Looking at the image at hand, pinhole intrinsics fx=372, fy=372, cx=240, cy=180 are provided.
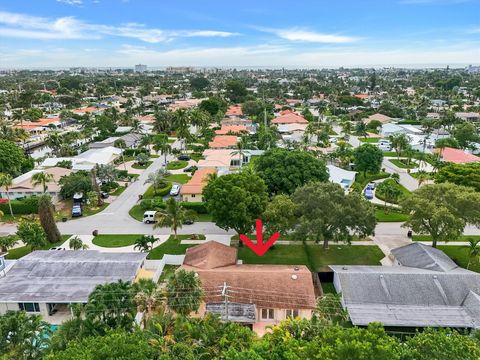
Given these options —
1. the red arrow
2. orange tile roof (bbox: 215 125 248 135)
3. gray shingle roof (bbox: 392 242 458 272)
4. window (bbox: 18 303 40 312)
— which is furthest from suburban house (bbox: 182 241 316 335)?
orange tile roof (bbox: 215 125 248 135)

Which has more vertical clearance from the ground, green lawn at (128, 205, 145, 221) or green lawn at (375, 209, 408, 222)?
green lawn at (128, 205, 145, 221)

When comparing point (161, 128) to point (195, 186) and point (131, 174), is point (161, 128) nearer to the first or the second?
point (131, 174)

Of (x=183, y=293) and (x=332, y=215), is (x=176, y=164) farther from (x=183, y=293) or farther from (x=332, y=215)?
(x=183, y=293)

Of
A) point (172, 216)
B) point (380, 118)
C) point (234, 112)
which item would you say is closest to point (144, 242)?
point (172, 216)

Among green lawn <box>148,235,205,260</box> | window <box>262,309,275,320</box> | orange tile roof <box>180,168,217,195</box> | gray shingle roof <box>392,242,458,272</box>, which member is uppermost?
orange tile roof <box>180,168,217,195</box>

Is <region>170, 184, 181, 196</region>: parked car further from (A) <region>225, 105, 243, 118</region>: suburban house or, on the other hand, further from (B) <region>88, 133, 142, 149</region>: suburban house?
(A) <region>225, 105, 243, 118</region>: suburban house

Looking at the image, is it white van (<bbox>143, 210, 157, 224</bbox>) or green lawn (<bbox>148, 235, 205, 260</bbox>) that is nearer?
green lawn (<bbox>148, 235, 205, 260</bbox>)

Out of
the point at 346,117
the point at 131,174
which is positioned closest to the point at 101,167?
the point at 131,174

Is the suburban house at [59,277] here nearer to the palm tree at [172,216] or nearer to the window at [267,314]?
the palm tree at [172,216]

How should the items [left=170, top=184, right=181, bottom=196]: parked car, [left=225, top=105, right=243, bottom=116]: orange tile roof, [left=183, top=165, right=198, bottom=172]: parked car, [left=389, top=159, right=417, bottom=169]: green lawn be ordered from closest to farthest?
[left=170, top=184, right=181, bottom=196]: parked car < [left=183, top=165, right=198, bottom=172]: parked car < [left=389, top=159, right=417, bottom=169]: green lawn < [left=225, top=105, right=243, bottom=116]: orange tile roof
